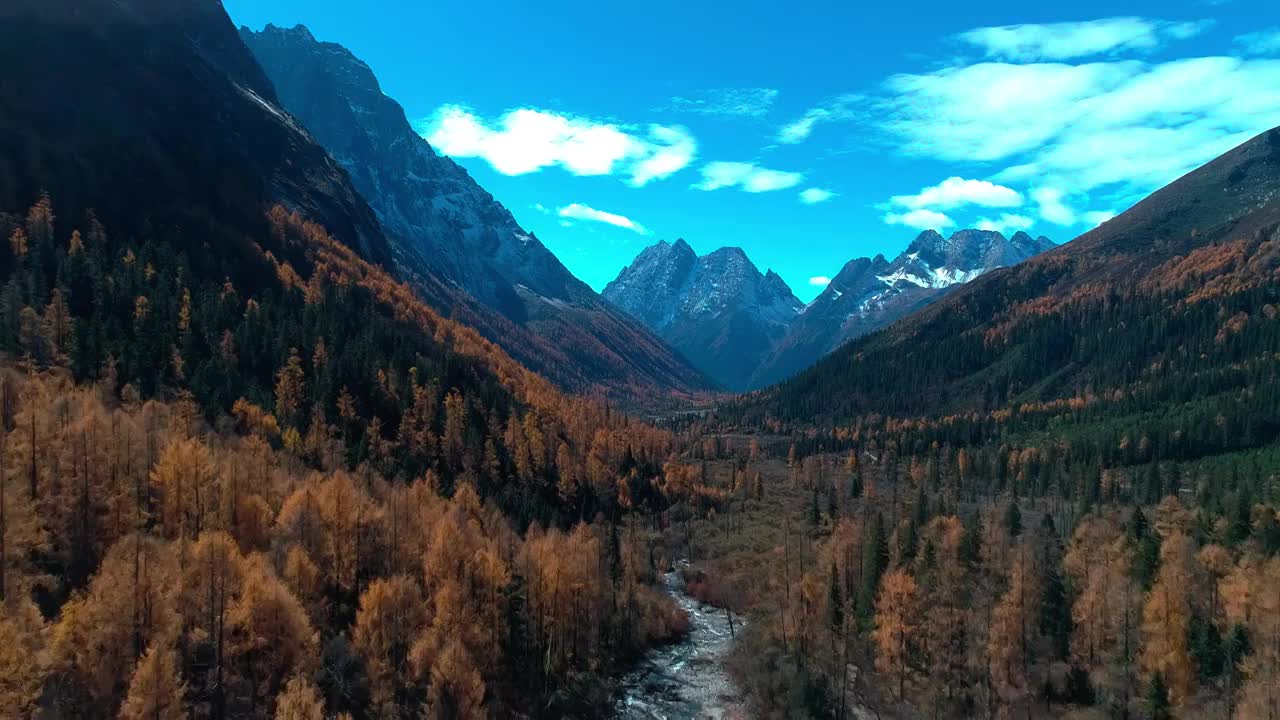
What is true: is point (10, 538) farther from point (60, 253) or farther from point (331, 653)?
point (60, 253)

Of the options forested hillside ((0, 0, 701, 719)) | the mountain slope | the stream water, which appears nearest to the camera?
forested hillside ((0, 0, 701, 719))

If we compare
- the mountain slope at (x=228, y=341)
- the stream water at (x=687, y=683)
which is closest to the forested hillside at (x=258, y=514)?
the mountain slope at (x=228, y=341)

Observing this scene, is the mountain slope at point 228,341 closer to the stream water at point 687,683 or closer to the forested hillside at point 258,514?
the forested hillside at point 258,514

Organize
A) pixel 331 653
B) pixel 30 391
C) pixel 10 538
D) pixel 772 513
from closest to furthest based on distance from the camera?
1. pixel 10 538
2. pixel 331 653
3. pixel 30 391
4. pixel 772 513

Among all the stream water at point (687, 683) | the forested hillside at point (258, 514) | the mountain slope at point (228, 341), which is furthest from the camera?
the mountain slope at point (228, 341)

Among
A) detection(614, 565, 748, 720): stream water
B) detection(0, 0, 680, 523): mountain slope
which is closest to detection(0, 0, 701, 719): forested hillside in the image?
detection(0, 0, 680, 523): mountain slope

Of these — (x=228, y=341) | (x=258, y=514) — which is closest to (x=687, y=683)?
(x=258, y=514)

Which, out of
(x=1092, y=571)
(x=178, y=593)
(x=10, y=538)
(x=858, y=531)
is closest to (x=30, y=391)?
(x=10, y=538)

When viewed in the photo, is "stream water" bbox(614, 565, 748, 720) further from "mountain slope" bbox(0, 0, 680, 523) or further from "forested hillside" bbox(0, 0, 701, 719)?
"mountain slope" bbox(0, 0, 680, 523)
